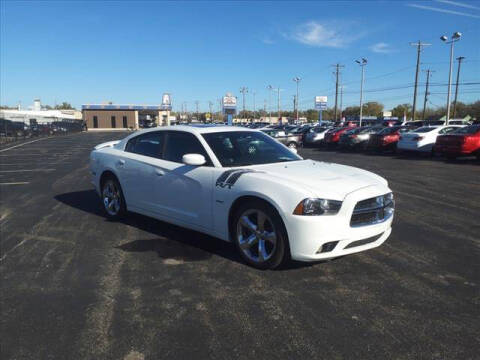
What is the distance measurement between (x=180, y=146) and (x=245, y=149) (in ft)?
2.90

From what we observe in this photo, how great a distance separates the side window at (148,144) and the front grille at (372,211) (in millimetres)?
2847

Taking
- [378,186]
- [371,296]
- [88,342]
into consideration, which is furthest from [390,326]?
[88,342]

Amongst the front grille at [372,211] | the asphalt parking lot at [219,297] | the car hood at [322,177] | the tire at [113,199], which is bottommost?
the asphalt parking lot at [219,297]

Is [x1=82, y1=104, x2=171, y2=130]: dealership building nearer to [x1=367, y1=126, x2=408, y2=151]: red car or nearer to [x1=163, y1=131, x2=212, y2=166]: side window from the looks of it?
[x1=367, y1=126, x2=408, y2=151]: red car

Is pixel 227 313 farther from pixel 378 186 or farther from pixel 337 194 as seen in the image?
pixel 378 186

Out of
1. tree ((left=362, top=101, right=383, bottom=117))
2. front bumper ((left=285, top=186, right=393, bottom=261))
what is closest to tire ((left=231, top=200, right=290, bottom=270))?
front bumper ((left=285, top=186, right=393, bottom=261))

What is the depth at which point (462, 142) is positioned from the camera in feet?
48.6

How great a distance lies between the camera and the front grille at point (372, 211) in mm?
3920

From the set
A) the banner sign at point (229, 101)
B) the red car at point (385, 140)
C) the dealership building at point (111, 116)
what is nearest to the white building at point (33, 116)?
the dealership building at point (111, 116)

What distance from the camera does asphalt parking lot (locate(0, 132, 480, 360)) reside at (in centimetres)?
282

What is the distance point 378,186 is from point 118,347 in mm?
2992

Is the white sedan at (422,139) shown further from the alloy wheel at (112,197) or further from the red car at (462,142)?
the alloy wheel at (112,197)

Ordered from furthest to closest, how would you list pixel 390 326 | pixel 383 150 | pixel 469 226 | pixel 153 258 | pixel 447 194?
pixel 383 150 → pixel 447 194 → pixel 469 226 → pixel 153 258 → pixel 390 326

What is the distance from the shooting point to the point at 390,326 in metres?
3.05
